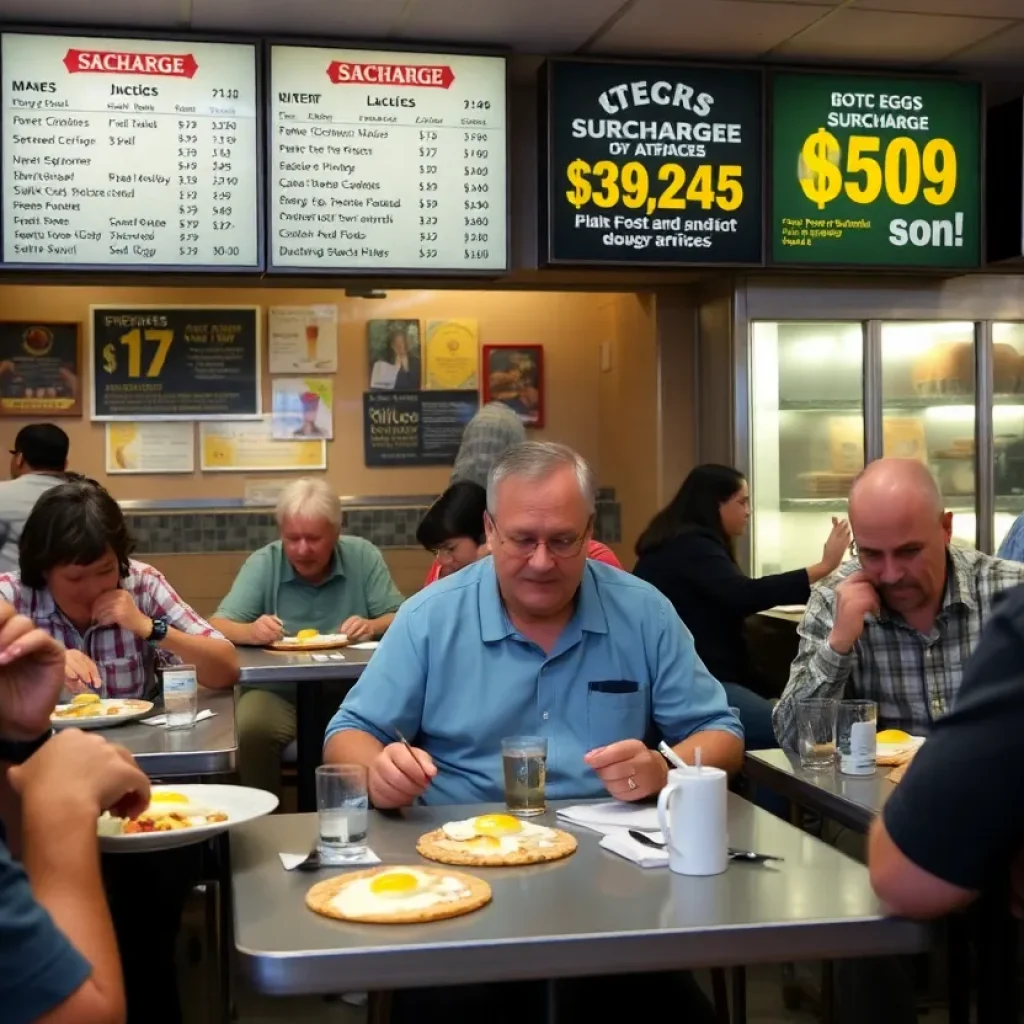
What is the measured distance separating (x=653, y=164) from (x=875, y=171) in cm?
89

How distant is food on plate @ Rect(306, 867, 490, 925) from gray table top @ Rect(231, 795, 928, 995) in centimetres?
2

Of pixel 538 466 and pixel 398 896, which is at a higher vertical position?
pixel 538 466

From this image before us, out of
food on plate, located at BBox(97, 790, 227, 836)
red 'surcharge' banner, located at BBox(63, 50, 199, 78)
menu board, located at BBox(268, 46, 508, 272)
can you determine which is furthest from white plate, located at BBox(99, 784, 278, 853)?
red 'surcharge' banner, located at BBox(63, 50, 199, 78)

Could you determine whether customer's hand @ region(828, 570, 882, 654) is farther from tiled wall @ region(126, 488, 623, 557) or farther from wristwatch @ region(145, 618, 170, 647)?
tiled wall @ region(126, 488, 623, 557)

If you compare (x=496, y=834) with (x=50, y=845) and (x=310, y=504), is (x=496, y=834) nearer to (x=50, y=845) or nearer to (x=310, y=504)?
(x=50, y=845)

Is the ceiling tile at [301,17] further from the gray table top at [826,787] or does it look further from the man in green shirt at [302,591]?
the gray table top at [826,787]

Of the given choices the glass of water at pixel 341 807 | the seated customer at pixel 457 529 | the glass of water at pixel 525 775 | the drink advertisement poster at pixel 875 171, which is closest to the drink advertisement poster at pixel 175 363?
the seated customer at pixel 457 529

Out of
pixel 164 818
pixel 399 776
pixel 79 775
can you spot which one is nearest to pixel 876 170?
pixel 399 776

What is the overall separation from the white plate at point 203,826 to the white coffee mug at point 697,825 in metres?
0.63

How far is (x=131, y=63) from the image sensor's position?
475 cm

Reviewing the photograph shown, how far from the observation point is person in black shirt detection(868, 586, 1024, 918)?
154 centimetres

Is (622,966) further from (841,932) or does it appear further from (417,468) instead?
(417,468)

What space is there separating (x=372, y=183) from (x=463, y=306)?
241cm

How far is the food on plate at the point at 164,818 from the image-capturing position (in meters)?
2.05
